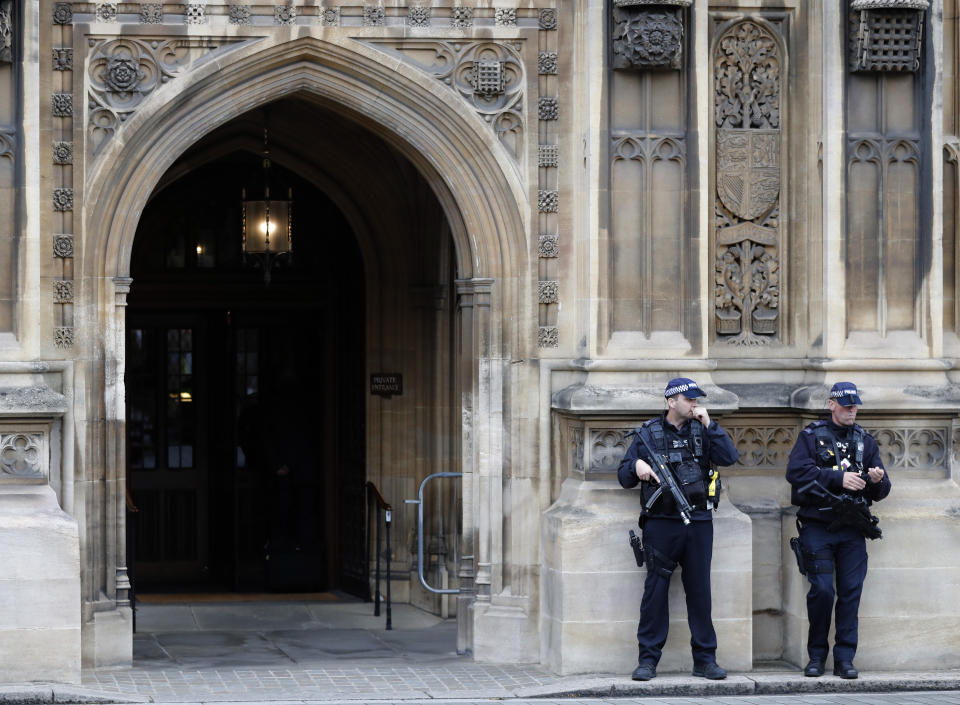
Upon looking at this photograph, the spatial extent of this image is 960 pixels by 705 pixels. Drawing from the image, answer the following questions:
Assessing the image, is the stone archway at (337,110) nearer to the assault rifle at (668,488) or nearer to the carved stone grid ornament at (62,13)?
the carved stone grid ornament at (62,13)

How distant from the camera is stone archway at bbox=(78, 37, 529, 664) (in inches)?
468

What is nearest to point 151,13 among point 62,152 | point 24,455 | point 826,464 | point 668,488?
point 62,152

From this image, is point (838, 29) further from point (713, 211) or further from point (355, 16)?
point (355, 16)

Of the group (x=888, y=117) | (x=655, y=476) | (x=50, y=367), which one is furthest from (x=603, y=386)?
(x=50, y=367)

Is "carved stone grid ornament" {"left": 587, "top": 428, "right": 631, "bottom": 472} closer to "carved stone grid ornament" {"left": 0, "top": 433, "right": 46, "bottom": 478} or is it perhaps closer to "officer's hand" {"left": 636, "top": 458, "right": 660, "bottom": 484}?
"officer's hand" {"left": 636, "top": 458, "right": 660, "bottom": 484}

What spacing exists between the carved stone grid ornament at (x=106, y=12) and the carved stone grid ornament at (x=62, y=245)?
1.43m

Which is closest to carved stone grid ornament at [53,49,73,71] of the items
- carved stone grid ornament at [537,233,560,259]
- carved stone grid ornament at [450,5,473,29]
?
carved stone grid ornament at [450,5,473,29]

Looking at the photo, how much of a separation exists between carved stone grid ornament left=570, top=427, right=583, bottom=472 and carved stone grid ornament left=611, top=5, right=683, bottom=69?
2.41 meters

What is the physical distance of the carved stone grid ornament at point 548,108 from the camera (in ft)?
40.3

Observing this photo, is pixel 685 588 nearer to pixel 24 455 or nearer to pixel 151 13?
pixel 24 455

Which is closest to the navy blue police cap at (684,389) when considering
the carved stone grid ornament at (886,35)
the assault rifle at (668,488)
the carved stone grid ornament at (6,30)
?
the assault rifle at (668,488)

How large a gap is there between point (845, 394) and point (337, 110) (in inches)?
155

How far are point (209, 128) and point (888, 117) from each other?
14.8 ft

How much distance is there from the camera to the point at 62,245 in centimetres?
1180
